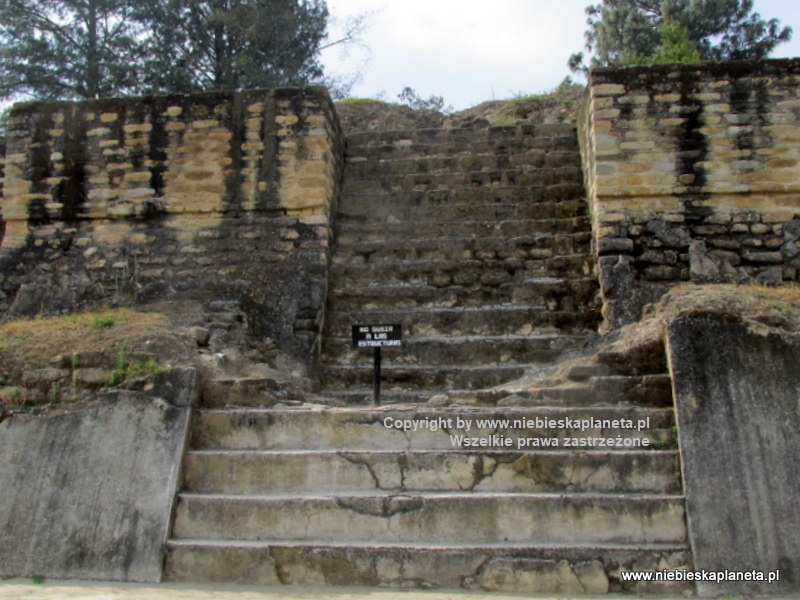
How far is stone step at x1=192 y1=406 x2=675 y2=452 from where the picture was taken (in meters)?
4.80

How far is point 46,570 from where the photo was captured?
4.41 metres

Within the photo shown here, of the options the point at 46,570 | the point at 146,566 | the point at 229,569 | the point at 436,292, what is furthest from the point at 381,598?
the point at 436,292

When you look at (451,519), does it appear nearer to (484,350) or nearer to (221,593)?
(221,593)

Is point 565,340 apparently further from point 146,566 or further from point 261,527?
point 146,566

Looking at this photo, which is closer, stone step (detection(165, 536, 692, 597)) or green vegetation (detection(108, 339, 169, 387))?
stone step (detection(165, 536, 692, 597))

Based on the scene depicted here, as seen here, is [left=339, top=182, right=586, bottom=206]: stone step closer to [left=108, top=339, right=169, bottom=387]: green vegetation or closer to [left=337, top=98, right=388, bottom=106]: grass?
[left=108, top=339, right=169, bottom=387]: green vegetation

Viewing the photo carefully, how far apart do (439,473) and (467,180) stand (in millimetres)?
4687

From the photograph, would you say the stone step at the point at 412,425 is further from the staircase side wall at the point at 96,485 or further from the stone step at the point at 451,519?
the stone step at the point at 451,519

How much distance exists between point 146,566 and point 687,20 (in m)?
17.8

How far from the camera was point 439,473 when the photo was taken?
460 cm

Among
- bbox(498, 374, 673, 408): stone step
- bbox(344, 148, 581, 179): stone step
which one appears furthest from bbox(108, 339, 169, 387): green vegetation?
bbox(344, 148, 581, 179): stone step

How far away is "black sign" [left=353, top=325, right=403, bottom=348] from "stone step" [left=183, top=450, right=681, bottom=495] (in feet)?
3.44

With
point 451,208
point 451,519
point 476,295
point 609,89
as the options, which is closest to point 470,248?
point 476,295

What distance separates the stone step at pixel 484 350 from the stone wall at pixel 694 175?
1.88 feet
